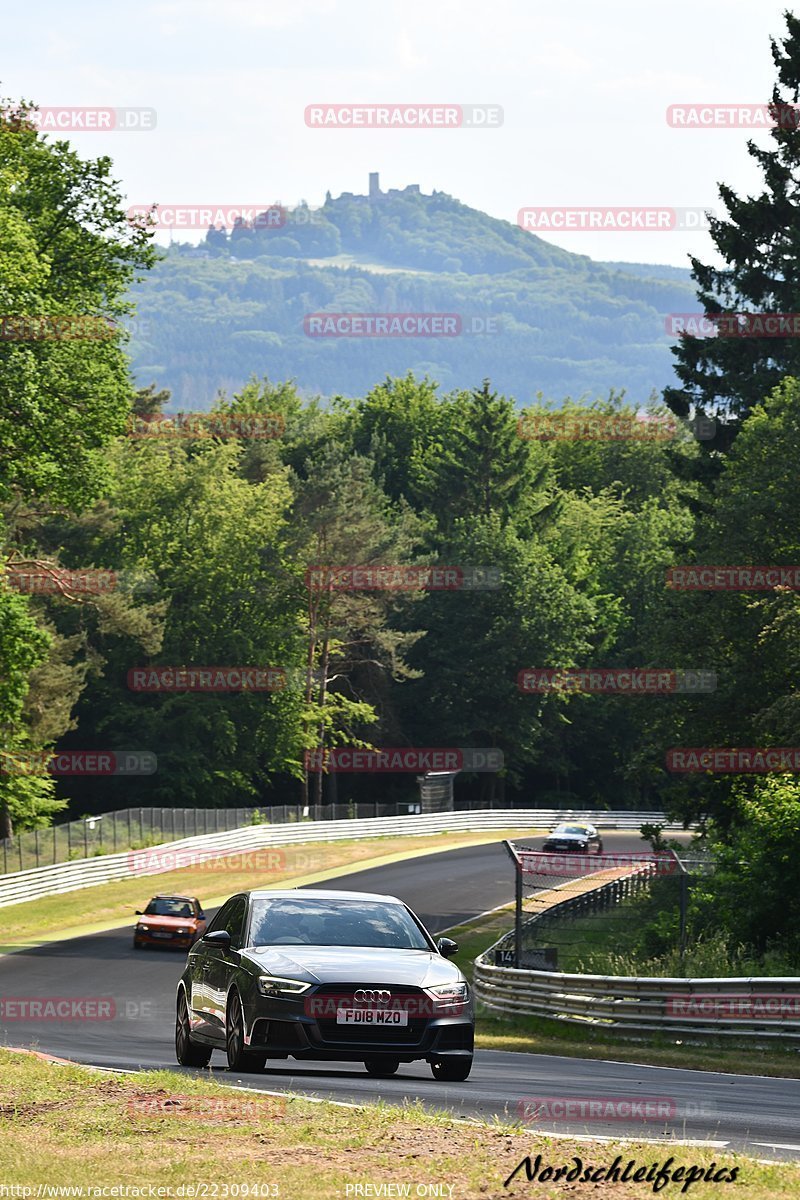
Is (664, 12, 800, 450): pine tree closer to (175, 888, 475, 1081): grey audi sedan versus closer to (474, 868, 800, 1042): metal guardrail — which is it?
(474, 868, 800, 1042): metal guardrail

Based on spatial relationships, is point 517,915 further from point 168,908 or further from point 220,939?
point 168,908

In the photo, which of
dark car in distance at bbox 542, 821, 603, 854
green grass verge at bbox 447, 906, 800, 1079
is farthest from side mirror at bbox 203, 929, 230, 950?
dark car in distance at bbox 542, 821, 603, 854

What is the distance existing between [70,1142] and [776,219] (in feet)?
152

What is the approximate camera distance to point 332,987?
1317 centimetres

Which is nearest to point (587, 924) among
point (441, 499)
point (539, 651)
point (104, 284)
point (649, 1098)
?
point (649, 1098)

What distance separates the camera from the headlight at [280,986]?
13.2 m

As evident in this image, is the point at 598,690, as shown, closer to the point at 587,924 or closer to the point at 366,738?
the point at 366,738

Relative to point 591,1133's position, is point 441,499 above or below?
above

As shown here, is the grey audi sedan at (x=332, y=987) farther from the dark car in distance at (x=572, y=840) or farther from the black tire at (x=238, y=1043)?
the dark car in distance at (x=572, y=840)

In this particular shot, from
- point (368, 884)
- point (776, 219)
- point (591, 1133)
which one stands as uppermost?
point (776, 219)

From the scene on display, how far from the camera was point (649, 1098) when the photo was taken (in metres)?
14.4

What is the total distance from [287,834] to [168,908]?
1139 inches

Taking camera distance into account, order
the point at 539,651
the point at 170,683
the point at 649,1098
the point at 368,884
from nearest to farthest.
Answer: the point at 649,1098 < the point at 368,884 < the point at 170,683 < the point at 539,651

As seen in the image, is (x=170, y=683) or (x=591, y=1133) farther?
(x=170, y=683)
